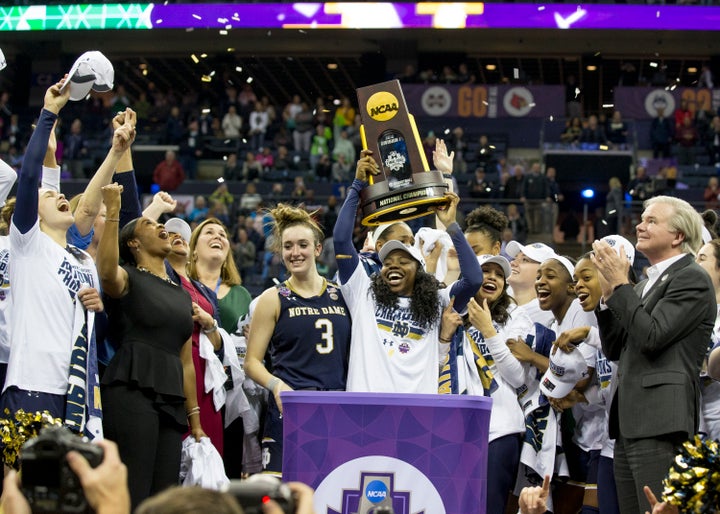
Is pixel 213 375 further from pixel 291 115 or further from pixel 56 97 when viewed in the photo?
pixel 291 115

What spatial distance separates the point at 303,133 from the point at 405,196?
51.4ft

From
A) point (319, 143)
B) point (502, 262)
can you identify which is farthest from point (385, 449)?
point (319, 143)

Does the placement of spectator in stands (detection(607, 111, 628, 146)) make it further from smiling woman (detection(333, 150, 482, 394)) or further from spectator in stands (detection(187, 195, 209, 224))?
smiling woman (detection(333, 150, 482, 394))

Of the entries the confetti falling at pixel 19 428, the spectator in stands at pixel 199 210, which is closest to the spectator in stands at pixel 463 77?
the spectator in stands at pixel 199 210

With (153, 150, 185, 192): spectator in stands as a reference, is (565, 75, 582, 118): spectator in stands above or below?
above

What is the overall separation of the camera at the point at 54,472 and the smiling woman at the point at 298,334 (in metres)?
2.76

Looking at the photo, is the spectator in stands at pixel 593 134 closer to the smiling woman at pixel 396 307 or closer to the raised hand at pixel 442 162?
the raised hand at pixel 442 162

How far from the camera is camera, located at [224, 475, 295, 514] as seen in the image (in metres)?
1.96

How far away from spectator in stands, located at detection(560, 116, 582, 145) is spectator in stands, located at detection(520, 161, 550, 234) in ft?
9.41

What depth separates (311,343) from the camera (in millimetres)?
5000

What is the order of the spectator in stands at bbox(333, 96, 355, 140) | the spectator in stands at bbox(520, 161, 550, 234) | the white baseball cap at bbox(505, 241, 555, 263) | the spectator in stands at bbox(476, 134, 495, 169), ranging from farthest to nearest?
the spectator in stands at bbox(333, 96, 355, 140)
the spectator in stands at bbox(476, 134, 495, 169)
the spectator in stands at bbox(520, 161, 550, 234)
the white baseball cap at bbox(505, 241, 555, 263)

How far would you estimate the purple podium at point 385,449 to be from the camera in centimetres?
382

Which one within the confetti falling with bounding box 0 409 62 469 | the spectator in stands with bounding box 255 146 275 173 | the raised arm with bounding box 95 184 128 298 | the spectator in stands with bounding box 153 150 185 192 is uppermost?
the spectator in stands with bounding box 255 146 275 173

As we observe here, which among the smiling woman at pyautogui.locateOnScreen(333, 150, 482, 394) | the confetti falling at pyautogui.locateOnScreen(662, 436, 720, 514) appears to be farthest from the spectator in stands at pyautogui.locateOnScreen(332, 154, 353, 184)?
the confetti falling at pyautogui.locateOnScreen(662, 436, 720, 514)
